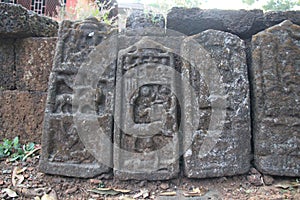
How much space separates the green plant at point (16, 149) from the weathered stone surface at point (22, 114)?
0.11 m

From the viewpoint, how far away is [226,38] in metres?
2.19

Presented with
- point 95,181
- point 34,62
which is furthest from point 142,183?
point 34,62

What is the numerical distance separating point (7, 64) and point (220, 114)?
2076 mm

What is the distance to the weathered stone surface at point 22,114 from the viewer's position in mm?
2633

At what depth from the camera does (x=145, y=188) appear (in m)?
2.05

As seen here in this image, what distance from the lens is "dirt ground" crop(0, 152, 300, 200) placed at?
77.0 inches

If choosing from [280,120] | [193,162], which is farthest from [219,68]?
[193,162]

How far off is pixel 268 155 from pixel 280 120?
0.27 m

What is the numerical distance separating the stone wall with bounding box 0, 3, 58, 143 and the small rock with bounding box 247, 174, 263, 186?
186 centimetres

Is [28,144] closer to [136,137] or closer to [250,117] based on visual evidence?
[136,137]

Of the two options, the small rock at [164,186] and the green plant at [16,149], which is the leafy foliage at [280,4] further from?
the green plant at [16,149]

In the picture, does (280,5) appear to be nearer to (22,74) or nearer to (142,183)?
(22,74)

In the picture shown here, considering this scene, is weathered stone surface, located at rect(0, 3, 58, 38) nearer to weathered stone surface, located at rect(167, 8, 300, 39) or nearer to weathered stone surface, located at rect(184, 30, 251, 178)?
weathered stone surface, located at rect(167, 8, 300, 39)

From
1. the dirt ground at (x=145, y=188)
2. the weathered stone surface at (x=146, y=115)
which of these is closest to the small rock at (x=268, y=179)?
the dirt ground at (x=145, y=188)
